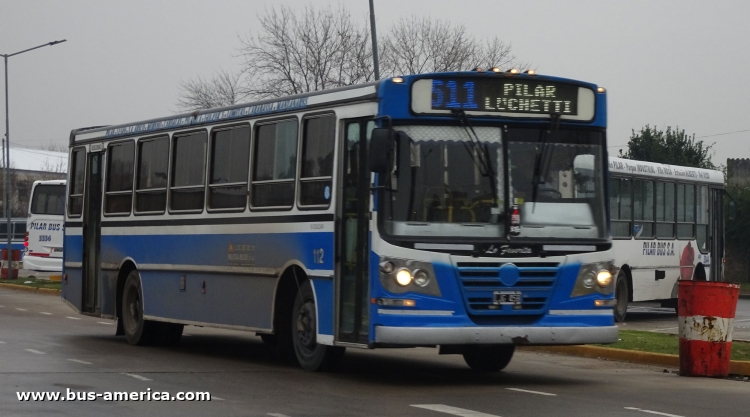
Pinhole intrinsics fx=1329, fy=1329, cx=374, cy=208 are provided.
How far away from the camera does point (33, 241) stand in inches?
1670

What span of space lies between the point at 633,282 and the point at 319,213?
504 inches

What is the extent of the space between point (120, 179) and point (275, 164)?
4577 mm

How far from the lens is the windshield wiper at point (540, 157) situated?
502 inches

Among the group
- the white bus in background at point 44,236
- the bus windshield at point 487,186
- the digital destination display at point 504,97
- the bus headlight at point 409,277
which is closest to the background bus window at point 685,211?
the digital destination display at point 504,97

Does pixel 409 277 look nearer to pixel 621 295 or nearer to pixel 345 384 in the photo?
pixel 345 384

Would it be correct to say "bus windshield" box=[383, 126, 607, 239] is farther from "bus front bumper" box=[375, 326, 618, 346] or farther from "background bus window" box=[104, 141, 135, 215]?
"background bus window" box=[104, 141, 135, 215]

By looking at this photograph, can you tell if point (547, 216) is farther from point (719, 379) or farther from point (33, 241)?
point (33, 241)

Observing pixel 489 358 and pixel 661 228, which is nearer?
pixel 489 358

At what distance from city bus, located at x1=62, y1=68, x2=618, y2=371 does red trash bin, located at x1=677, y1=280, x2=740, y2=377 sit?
1718mm

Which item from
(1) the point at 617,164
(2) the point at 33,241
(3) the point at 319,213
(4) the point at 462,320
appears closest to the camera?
(4) the point at 462,320

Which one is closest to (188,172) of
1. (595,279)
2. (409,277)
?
(409,277)

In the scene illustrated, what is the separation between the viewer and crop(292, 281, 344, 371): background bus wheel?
44.5 feet

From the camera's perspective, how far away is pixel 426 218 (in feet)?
40.8

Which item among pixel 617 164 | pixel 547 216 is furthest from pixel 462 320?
pixel 617 164
